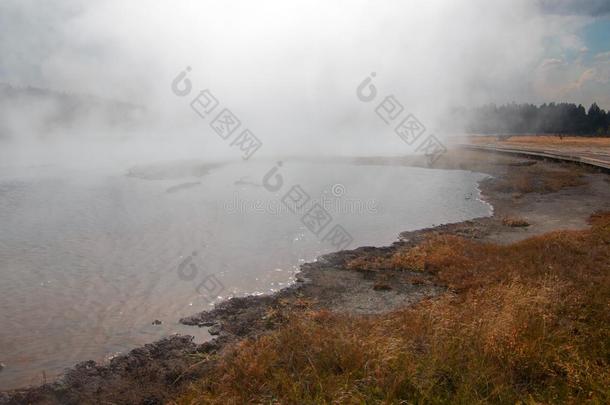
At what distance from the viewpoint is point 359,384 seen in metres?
5.94

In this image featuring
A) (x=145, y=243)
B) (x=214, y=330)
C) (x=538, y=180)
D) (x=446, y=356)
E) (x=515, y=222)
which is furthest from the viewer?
(x=538, y=180)

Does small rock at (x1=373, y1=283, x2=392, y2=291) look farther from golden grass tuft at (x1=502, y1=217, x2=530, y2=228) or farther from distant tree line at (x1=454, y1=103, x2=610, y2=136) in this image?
distant tree line at (x1=454, y1=103, x2=610, y2=136)

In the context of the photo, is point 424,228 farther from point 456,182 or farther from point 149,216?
point 456,182

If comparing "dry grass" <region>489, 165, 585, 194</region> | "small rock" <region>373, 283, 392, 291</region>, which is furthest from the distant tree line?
"small rock" <region>373, 283, 392, 291</region>

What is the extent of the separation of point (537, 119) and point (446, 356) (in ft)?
404

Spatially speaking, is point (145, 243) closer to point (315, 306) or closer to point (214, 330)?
point (214, 330)

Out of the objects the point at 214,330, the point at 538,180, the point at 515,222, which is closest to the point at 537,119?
the point at 538,180

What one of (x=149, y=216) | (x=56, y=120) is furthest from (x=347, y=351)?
(x=56, y=120)

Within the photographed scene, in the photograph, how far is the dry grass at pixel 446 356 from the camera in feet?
18.8

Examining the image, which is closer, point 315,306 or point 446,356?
point 446,356

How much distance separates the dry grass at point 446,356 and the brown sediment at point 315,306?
14 cm

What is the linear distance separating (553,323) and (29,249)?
52.0 ft

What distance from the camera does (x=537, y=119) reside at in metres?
114

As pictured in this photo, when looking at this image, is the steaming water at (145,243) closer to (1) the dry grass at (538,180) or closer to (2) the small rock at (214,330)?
(2) the small rock at (214,330)
